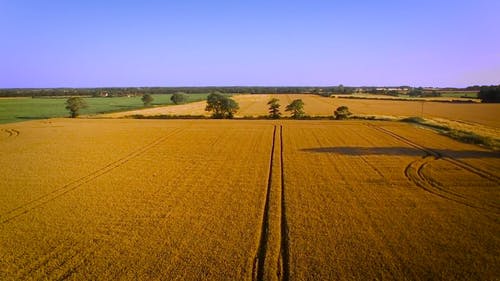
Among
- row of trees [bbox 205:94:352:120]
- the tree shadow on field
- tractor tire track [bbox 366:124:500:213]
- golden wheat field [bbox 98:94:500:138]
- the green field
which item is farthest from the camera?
the green field

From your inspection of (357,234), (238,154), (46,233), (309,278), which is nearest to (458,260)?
(357,234)

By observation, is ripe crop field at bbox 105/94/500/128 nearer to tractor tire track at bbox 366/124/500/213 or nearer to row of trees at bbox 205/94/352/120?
row of trees at bbox 205/94/352/120

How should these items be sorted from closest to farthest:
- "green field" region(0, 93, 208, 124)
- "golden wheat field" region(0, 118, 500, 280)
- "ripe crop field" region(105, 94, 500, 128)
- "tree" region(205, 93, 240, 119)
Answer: "golden wheat field" region(0, 118, 500, 280) < "ripe crop field" region(105, 94, 500, 128) < "tree" region(205, 93, 240, 119) < "green field" region(0, 93, 208, 124)

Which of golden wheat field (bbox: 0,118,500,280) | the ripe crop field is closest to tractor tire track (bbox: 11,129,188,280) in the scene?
golden wheat field (bbox: 0,118,500,280)

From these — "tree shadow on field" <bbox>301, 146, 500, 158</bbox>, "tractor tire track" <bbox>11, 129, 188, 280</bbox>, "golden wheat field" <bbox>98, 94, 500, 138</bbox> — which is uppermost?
"golden wheat field" <bbox>98, 94, 500, 138</bbox>

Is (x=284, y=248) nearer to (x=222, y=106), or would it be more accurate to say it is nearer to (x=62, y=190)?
(x=62, y=190)

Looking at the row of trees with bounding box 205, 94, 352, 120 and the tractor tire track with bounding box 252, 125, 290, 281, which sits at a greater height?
the row of trees with bounding box 205, 94, 352, 120

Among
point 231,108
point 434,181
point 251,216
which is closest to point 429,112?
point 231,108
